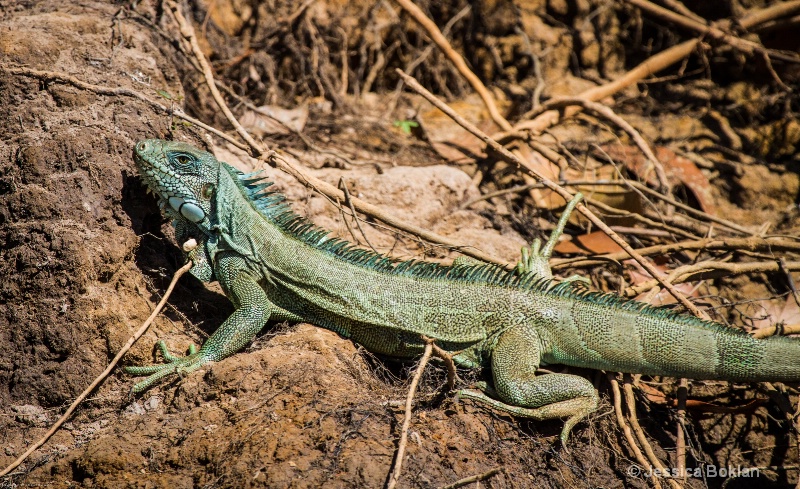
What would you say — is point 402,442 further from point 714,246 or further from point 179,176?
point 714,246

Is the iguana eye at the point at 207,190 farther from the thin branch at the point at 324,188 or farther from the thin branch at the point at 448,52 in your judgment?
the thin branch at the point at 448,52

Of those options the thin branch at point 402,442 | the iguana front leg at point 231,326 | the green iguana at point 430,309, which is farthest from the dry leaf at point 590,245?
the iguana front leg at point 231,326

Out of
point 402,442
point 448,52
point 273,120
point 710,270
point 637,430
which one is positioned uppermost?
point 448,52

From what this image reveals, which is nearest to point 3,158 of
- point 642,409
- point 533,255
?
point 533,255

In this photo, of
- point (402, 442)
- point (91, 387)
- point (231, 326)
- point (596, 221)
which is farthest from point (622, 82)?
point (91, 387)

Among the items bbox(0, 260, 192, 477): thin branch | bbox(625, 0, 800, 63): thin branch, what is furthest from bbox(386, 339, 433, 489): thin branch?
bbox(625, 0, 800, 63): thin branch

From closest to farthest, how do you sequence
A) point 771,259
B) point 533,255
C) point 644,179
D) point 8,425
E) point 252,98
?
point 8,425
point 533,255
point 771,259
point 644,179
point 252,98

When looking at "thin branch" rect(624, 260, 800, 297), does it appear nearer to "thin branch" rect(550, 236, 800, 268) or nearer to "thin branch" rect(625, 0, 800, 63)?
"thin branch" rect(550, 236, 800, 268)

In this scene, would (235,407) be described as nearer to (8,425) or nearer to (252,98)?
(8,425)
